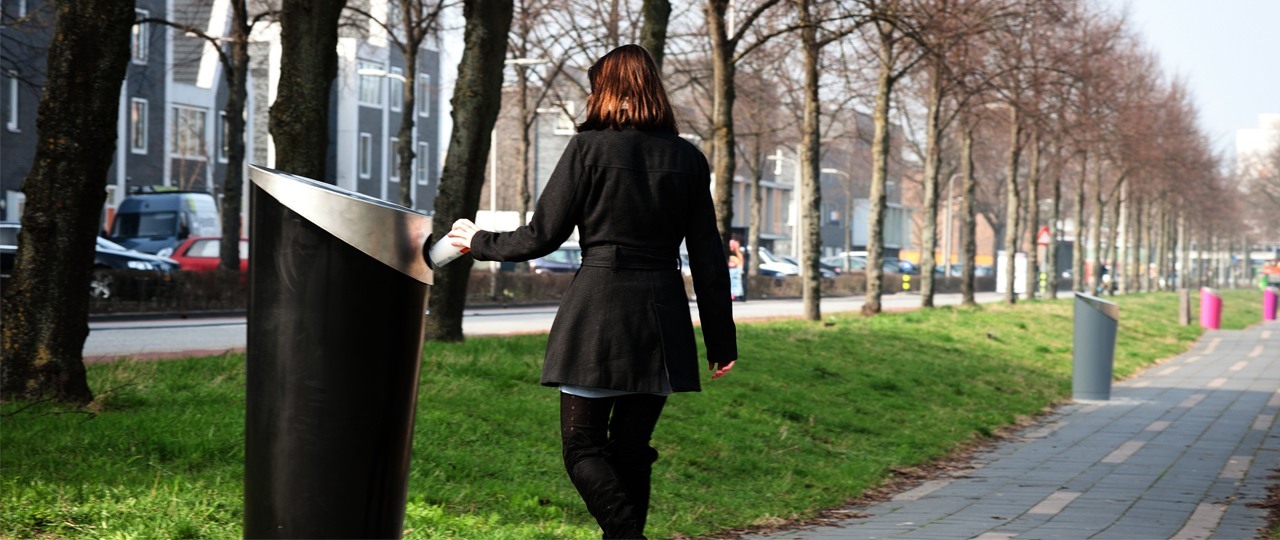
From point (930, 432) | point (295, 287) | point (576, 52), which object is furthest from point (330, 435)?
point (576, 52)

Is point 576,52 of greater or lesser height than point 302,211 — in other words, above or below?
above

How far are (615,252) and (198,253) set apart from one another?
3376 centimetres

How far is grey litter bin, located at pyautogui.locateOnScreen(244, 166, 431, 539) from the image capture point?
13.0ft

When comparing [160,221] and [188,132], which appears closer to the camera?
[160,221]

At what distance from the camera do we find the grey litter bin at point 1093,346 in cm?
1603

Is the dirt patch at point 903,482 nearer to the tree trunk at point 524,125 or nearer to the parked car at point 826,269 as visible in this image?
the tree trunk at point 524,125

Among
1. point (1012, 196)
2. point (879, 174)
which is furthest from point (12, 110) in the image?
point (1012, 196)

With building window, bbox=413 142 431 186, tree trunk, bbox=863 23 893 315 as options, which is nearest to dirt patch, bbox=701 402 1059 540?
tree trunk, bbox=863 23 893 315

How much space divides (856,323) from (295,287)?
66.3 feet

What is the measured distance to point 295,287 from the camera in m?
3.97

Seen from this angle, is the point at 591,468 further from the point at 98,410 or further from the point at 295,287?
the point at 98,410

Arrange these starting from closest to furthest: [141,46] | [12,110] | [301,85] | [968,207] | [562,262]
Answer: [301,85] < [968,207] < [12,110] < [141,46] < [562,262]

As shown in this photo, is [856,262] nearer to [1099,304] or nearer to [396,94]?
[396,94]

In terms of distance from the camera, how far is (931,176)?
32281mm
